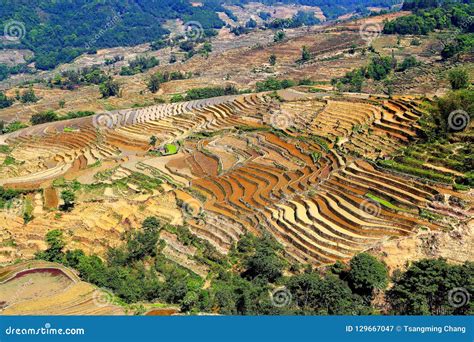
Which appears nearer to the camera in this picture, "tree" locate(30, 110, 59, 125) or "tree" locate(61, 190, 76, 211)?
"tree" locate(61, 190, 76, 211)

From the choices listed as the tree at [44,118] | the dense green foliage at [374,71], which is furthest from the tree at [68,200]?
the dense green foliage at [374,71]

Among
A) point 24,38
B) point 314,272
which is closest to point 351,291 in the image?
point 314,272

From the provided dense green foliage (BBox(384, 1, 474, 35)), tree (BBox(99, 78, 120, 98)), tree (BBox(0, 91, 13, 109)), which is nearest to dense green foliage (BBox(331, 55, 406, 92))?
dense green foliage (BBox(384, 1, 474, 35))

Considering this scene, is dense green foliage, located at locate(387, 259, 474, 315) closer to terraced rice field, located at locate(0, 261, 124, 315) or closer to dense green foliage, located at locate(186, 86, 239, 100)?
terraced rice field, located at locate(0, 261, 124, 315)

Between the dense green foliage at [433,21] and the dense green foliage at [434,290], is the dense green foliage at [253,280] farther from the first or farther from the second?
the dense green foliage at [433,21]

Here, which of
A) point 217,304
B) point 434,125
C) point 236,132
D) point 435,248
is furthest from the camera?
point 236,132

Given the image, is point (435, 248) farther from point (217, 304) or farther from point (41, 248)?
point (41, 248)
